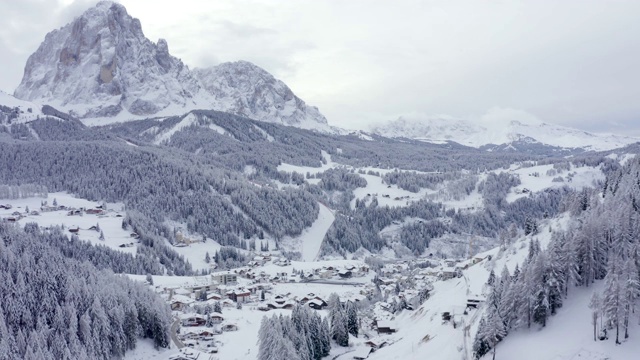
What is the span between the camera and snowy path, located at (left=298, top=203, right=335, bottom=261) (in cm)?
15788

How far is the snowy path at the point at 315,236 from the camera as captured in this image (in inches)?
6216

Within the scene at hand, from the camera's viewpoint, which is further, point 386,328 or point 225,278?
point 225,278

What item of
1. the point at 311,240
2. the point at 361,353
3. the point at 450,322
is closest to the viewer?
the point at 450,322

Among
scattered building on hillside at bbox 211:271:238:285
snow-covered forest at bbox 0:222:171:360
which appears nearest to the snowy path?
scattered building on hillside at bbox 211:271:238:285

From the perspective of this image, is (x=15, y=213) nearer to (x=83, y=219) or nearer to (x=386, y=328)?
(x=83, y=219)

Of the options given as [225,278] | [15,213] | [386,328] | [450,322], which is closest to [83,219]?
[15,213]

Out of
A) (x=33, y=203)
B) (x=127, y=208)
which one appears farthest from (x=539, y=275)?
(x=33, y=203)

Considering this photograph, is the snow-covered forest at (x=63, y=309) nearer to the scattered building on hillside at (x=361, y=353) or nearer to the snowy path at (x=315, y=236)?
the scattered building on hillside at (x=361, y=353)

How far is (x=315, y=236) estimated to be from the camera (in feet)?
566

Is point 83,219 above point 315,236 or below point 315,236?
above

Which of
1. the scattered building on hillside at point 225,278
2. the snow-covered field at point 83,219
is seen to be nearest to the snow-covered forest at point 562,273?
the scattered building on hillside at point 225,278

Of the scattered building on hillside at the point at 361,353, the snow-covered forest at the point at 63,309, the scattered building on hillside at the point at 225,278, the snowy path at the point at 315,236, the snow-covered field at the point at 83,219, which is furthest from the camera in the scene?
the snowy path at the point at 315,236

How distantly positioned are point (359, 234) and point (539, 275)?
127 meters

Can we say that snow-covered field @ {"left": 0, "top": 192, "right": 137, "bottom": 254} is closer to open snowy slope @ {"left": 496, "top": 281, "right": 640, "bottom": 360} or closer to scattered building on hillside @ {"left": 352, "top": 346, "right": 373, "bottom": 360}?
scattered building on hillside @ {"left": 352, "top": 346, "right": 373, "bottom": 360}
